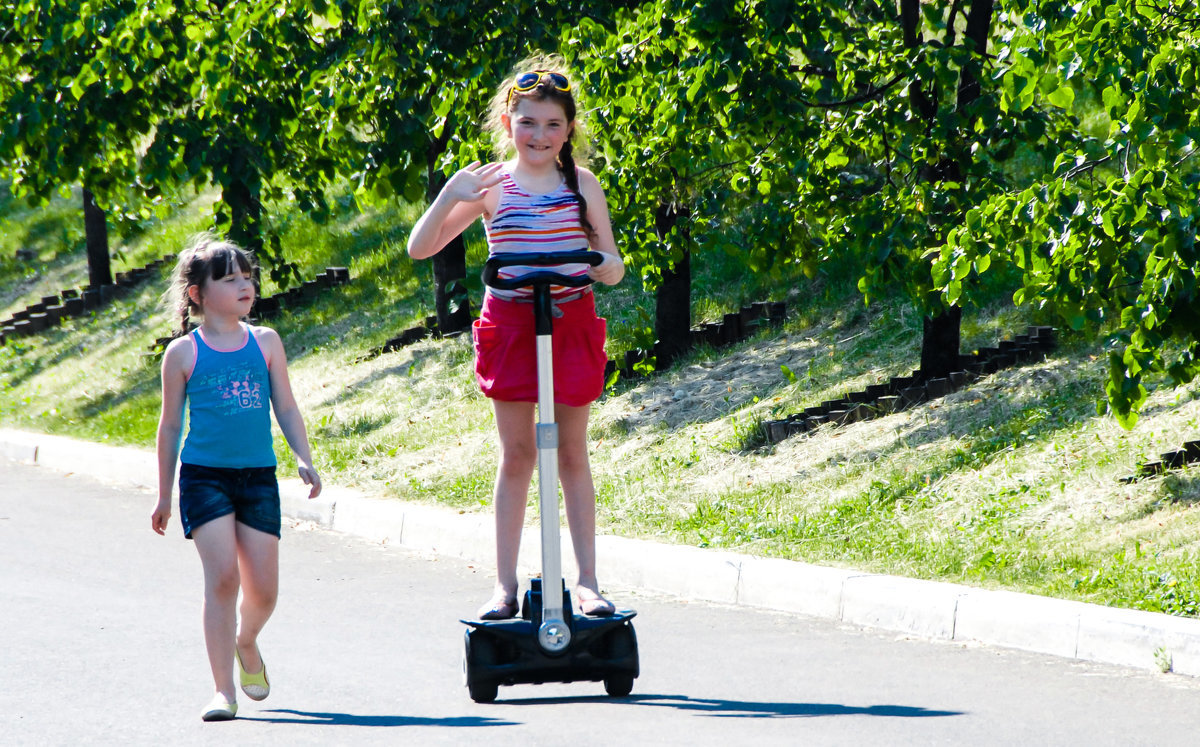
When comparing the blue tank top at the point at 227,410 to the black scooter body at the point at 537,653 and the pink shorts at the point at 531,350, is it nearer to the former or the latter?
the pink shorts at the point at 531,350

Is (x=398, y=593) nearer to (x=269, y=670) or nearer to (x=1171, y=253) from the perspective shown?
(x=269, y=670)

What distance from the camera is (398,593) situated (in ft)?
23.4

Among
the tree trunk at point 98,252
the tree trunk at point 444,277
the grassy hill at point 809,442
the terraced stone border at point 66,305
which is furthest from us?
the tree trunk at point 98,252

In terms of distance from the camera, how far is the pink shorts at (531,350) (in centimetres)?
471

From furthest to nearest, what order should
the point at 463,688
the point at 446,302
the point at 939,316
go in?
the point at 446,302, the point at 939,316, the point at 463,688

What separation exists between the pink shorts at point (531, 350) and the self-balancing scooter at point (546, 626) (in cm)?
12

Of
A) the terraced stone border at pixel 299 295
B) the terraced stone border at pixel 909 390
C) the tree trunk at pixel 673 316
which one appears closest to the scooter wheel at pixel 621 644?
the terraced stone border at pixel 909 390

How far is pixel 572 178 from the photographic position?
4816 millimetres

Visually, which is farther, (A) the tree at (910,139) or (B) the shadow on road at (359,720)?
(A) the tree at (910,139)

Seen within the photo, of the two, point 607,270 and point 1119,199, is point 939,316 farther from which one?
point 607,270

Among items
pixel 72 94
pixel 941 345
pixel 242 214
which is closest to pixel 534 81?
pixel 941 345

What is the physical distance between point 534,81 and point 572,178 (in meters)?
0.34

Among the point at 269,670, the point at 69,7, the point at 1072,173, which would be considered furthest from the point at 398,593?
the point at 69,7

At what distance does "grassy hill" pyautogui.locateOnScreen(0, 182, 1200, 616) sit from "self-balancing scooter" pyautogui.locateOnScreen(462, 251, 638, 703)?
1.34 meters
